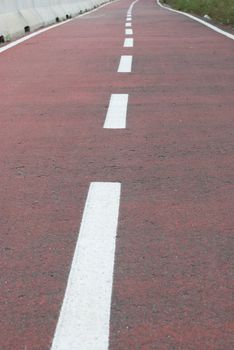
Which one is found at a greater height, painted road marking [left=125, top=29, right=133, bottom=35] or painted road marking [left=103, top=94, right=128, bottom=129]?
painted road marking [left=103, top=94, right=128, bottom=129]

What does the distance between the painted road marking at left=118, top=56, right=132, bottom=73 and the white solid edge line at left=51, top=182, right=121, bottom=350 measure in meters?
6.16

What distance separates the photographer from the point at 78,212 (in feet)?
14.5

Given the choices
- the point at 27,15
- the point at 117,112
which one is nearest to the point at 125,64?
the point at 117,112

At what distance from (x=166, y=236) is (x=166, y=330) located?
3.57ft

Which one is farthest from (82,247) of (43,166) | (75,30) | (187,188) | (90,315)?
(75,30)

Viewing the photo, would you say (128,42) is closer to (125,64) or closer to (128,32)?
(128,32)

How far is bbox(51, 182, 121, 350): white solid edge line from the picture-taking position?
2.95 meters

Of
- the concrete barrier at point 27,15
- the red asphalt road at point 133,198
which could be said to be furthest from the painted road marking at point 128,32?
the red asphalt road at point 133,198


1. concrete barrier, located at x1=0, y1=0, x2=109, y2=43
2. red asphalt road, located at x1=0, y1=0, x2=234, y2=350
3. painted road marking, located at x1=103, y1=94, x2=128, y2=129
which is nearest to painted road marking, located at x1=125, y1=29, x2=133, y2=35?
concrete barrier, located at x1=0, y1=0, x2=109, y2=43

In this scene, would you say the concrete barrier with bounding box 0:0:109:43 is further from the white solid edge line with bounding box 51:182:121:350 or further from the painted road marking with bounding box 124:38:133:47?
the white solid edge line with bounding box 51:182:121:350

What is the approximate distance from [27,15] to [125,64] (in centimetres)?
792

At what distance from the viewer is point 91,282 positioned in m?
3.46

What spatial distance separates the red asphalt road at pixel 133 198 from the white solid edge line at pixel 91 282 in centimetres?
5

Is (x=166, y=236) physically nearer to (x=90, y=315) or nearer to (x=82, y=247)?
(x=82, y=247)
